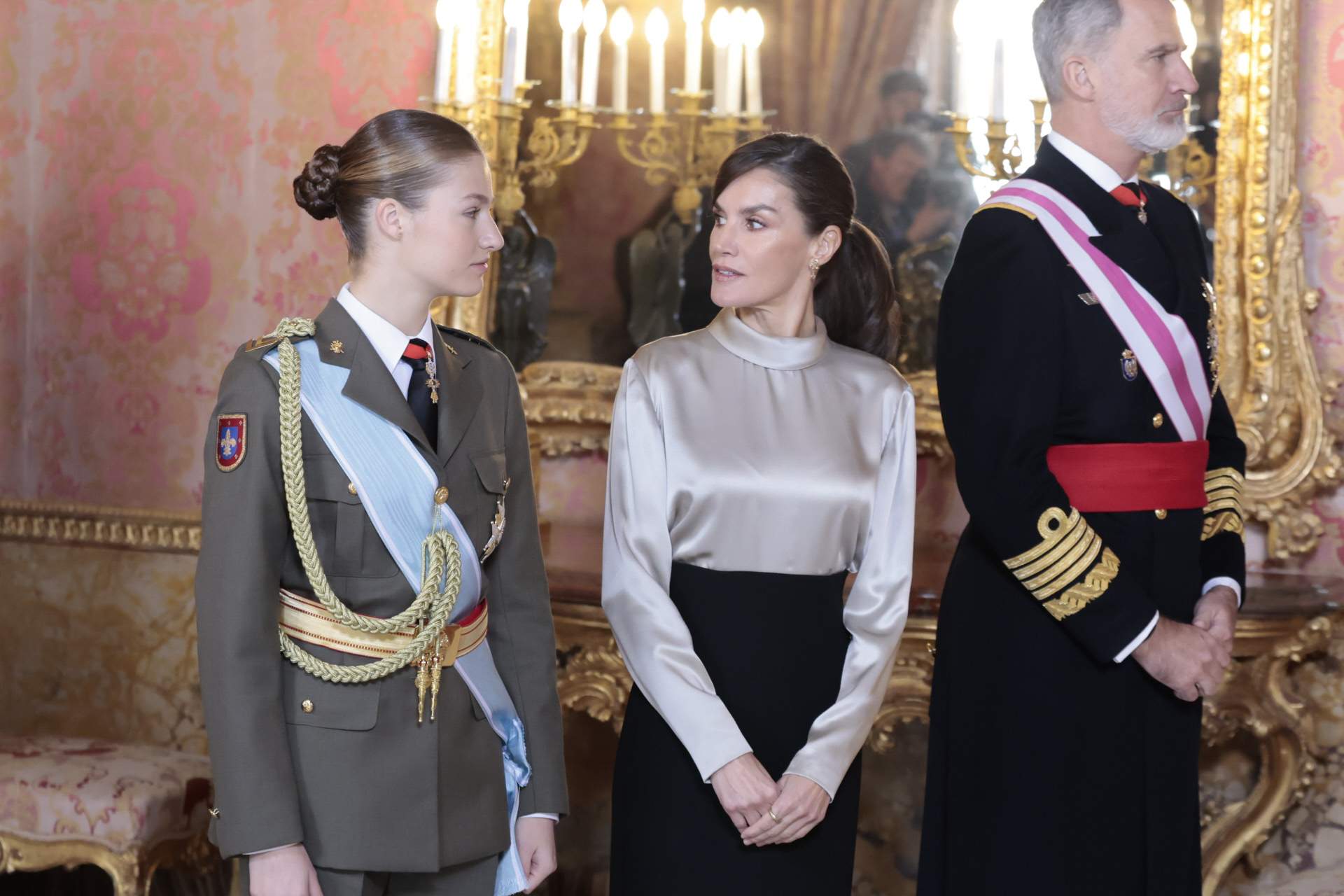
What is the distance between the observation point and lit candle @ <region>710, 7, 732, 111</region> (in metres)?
3.34

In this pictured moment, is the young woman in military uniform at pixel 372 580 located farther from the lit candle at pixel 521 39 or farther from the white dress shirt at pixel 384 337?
the lit candle at pixel 521 39

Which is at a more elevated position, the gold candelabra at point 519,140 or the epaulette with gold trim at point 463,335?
the gold candelabra at point 519,140

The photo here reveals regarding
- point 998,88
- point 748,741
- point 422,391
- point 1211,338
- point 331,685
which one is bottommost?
point 748,741

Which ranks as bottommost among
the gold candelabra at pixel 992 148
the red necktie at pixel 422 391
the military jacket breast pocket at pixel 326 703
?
the military jacket breast pocket at pixel 326 703

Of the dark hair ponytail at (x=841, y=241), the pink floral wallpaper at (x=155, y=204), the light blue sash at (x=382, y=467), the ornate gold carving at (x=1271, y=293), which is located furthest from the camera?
the pink floral wallpaper at (x=155, y=204)

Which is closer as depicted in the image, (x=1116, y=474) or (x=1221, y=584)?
(x=1116, y=474)

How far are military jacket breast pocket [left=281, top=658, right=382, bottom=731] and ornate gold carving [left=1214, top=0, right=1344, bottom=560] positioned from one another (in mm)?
2124

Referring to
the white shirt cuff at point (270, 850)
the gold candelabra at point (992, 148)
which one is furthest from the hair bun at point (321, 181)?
the gold candelabra at point (992, 148)

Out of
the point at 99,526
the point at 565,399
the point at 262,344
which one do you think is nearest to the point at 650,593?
the point at 262,344

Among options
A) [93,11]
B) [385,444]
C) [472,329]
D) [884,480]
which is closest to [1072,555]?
[884,480]

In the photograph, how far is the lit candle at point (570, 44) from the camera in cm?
338

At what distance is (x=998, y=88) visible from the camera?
3.22 meters

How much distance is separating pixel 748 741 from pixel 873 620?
0.24m

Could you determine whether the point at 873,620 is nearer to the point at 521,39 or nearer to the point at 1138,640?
the point at 1138,640
